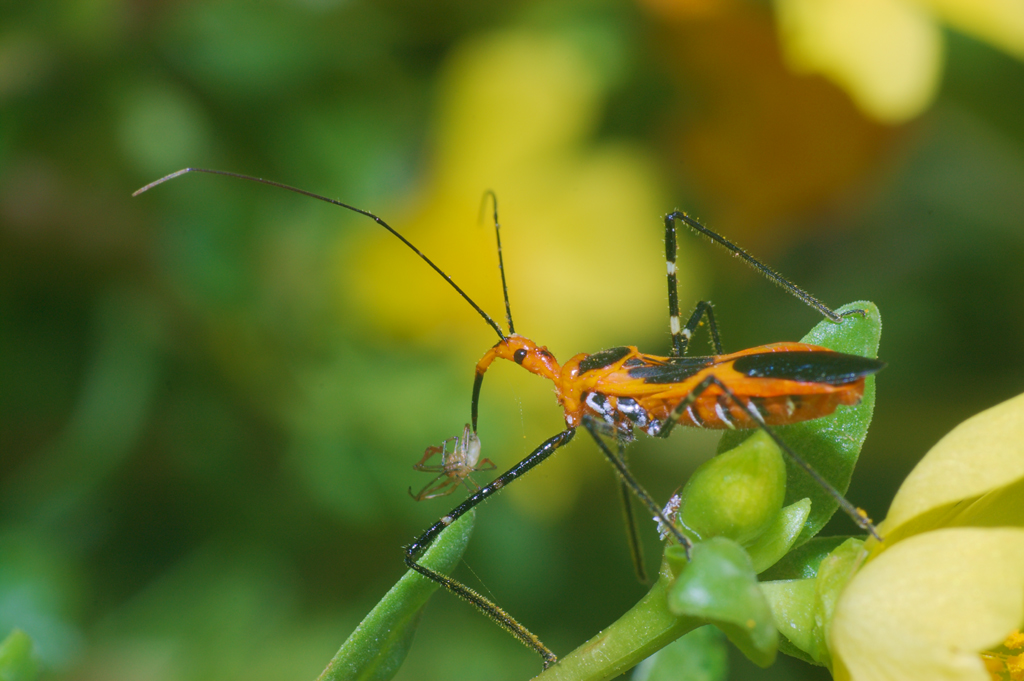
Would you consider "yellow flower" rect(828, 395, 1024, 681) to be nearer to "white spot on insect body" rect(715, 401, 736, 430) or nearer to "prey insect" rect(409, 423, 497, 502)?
"white spot on insect body" rect(715, 401, 736, 430)

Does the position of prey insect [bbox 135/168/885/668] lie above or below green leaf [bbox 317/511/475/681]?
below

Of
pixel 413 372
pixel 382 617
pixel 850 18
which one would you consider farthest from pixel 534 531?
pixel 850 18

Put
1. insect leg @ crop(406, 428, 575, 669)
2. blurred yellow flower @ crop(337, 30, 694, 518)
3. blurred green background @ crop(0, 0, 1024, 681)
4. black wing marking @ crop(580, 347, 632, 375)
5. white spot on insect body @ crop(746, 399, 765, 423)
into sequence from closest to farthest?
white spot on insect body @ crop(746, 399, 765, 423) < insect leg @ crop(406, 428, 575, 669) < black wing marking @ crop(580, 347, 632, 375) < blurred green background @ crop(0, 0, 1024, 681) < blurred yellow flower @ crop(337, 30, 694, 518)

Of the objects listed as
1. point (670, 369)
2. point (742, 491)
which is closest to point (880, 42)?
point (670, 369)

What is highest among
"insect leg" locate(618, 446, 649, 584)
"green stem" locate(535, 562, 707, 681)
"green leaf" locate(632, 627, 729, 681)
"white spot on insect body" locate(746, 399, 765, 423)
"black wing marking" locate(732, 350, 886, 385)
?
"black wing marking" locate(732, 350, 886, 385)

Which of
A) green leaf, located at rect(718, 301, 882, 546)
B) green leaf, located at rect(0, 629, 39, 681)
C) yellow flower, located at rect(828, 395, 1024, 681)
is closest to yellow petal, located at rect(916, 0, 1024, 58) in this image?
green leaf, located at rect(718, 301, 882, 546)

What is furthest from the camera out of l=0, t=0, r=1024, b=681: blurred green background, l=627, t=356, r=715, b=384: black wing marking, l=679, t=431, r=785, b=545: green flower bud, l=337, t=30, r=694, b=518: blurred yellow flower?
l=337, t=30, r=694, b=518: blurred yellow flower

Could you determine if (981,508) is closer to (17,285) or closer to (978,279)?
(978,279)
